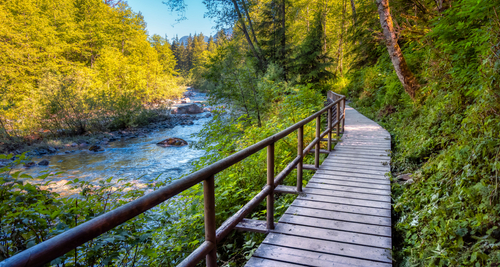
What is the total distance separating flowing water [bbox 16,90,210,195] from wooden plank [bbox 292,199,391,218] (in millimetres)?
6079

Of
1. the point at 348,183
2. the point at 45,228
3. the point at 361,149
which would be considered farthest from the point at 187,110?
the point at 45,228

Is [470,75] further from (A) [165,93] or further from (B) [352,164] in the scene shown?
(A) [165,93]

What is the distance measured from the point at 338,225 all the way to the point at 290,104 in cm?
651

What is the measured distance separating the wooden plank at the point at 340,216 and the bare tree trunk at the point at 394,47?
18.7 ft

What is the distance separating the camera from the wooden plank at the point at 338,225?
308cm

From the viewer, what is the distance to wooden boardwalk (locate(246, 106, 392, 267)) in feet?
8.55

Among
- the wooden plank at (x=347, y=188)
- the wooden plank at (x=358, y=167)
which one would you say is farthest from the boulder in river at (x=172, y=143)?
the wooden plank at (x=347, y=188)

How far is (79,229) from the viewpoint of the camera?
914mm

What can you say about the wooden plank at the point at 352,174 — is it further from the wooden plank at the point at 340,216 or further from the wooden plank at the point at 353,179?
the wooden plank at the point at 340,216

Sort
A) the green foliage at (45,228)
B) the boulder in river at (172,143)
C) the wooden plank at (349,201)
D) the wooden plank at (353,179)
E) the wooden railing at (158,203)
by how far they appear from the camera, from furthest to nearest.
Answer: the boulder in river at (172,143) → the wooden plank at (353,179) → the wooden plank at (349,201) → the green foliage at (45,228) → the wooden railing at (158,203)

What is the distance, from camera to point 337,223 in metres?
3.29

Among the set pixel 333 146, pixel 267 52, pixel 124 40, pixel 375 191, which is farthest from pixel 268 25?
pixel 124 40

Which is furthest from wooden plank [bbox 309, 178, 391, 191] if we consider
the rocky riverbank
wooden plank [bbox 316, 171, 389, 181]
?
the rocky riverbank

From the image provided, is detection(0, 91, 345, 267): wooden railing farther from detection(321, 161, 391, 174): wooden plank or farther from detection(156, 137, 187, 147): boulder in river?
detection(156, 137, 187, 147): boulder in river
